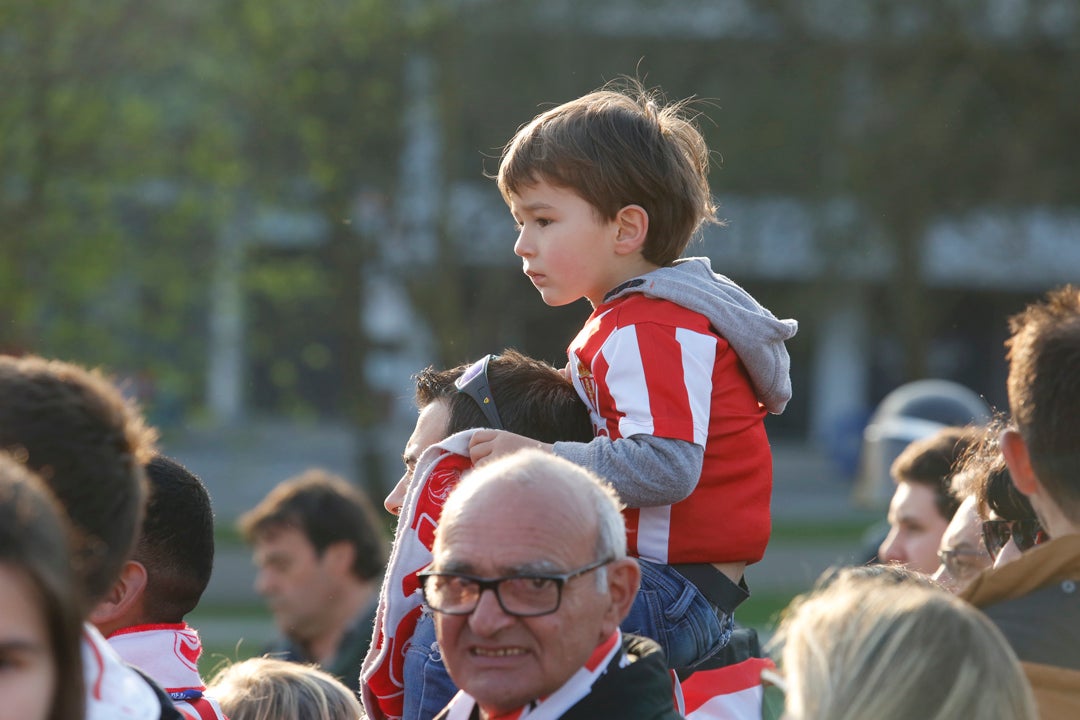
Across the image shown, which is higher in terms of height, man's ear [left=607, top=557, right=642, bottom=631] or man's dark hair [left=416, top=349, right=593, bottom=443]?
man's dark hair [left=416, top=349, right=593, bottom=443]

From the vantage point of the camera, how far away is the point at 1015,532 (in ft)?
11.5

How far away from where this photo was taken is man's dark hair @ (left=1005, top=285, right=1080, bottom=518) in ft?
8.17

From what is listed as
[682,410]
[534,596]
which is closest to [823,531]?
[682,410]

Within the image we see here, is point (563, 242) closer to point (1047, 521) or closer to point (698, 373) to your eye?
point (698, 373)

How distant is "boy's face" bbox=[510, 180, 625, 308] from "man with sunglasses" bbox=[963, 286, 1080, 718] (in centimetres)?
111

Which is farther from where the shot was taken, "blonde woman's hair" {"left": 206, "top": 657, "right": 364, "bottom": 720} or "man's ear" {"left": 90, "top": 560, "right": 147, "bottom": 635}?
"blonde woman's hair" {"left": 206, "top": 657, "right": 364, "bottom": 720}

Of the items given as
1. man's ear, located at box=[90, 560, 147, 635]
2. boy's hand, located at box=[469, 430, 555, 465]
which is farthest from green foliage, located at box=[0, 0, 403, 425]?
boy's hand, located at box=[469, 430, 555, 465]

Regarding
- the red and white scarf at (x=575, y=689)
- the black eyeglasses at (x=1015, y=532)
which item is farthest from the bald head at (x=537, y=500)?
the black eyeglasses at (x=1015, y=532)

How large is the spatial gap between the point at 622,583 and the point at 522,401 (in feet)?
2.48

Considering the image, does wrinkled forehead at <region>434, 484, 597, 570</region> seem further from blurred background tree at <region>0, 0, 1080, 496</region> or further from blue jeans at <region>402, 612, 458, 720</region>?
blurred background tree at <region>0, 0, 1080, 496</region>

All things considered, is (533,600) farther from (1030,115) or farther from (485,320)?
Answer: (1030,115)

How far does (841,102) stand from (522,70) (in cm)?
508

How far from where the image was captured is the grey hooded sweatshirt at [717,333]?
2988 millimetres

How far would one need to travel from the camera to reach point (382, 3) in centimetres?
1834
